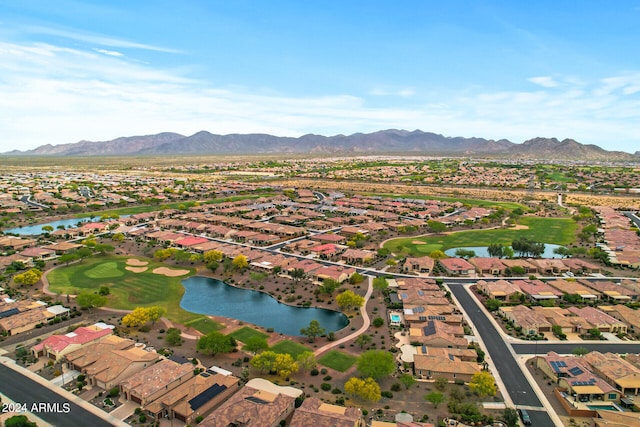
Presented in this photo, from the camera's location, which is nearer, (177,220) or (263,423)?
(263,423)

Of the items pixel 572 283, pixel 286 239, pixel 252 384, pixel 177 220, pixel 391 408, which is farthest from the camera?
pixel 177 220

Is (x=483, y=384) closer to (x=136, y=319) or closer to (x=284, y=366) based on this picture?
(x=284, y=366)

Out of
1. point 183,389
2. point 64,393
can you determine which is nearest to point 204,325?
point 183,389

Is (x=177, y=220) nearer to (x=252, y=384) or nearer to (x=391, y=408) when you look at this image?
(x=252, y=384)

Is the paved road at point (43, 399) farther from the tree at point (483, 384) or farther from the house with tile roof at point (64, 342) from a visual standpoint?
the tree at point (483, 384)

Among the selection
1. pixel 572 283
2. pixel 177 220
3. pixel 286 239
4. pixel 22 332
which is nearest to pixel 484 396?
pixel 572 283

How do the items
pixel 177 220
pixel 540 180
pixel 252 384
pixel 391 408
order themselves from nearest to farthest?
1. pixel 391 408
2. pixel 252 384
3. pixel 177 220
4. pixel 540 180

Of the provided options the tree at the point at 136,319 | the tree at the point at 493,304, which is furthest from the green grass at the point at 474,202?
the tree at the point at 136,319
